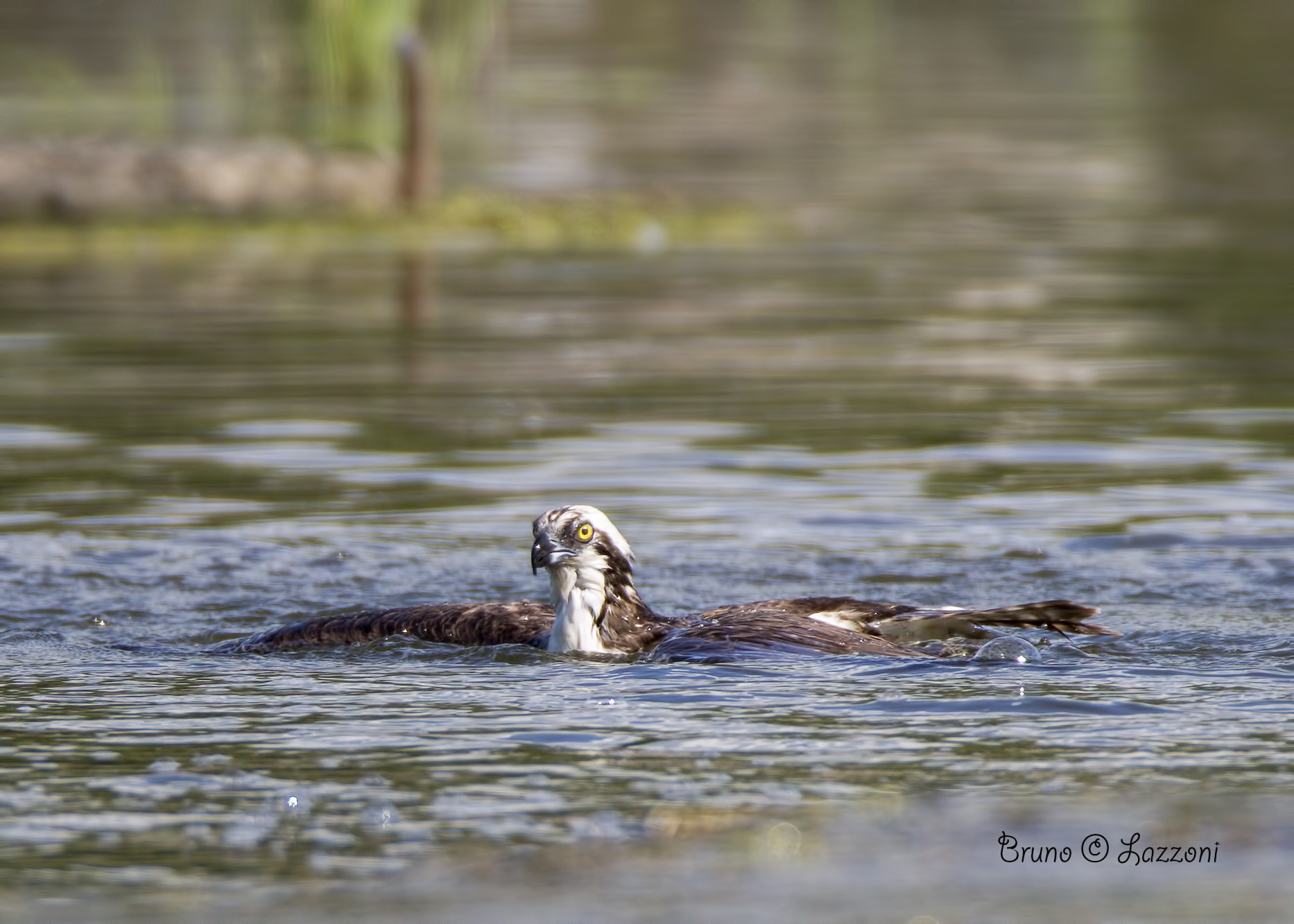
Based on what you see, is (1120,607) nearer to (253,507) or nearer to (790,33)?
(253,507)

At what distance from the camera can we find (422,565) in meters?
10.2

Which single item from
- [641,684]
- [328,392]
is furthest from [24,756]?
[328,392]

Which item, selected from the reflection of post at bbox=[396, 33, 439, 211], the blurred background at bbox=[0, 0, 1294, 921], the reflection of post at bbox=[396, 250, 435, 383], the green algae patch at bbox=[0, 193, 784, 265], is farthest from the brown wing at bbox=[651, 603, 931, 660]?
the reflection of post at bbox=[396, 33, 439, 211]

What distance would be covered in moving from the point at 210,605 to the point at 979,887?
4.76 meters

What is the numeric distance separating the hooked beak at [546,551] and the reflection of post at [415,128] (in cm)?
1374

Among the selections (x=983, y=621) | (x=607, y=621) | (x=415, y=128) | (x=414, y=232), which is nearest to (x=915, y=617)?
(x=983, y=621)

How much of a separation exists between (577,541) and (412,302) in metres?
10.6

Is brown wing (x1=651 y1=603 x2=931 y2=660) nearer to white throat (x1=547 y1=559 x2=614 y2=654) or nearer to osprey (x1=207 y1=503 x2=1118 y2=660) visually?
osprey (x1=207 y1=503 x2=1118 y2=660)

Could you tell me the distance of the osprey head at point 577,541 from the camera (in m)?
8.24

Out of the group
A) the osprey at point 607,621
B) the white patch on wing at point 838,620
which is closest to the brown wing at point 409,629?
the osprey at point 607,621

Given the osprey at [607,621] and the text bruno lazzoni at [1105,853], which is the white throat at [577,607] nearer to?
the osprey at [607,621]

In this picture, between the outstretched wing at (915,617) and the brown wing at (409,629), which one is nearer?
the outstretched wing at (915,617)

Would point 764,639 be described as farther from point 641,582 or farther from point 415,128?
point 415,128

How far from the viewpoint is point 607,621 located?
8336 mm
